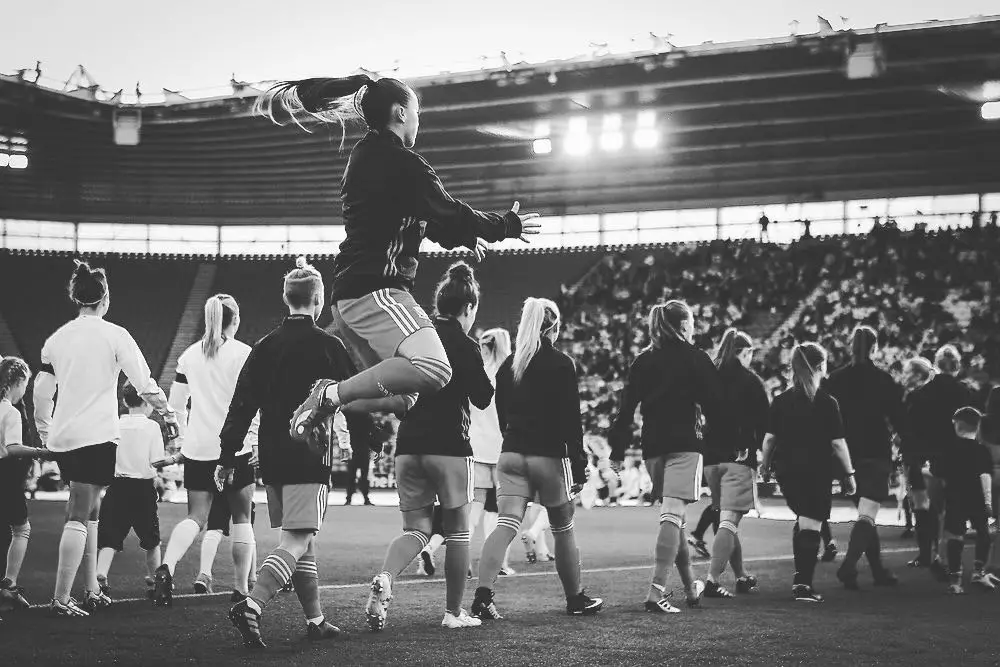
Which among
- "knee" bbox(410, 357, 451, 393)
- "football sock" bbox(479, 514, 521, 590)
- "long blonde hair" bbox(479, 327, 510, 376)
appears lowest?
"football sock" bbox(479, 514, 521, 590)

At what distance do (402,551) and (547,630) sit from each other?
90 centimetres

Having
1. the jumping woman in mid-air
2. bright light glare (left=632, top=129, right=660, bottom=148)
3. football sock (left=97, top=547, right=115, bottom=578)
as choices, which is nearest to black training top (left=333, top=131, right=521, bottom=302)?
the jumping woman in mid-air

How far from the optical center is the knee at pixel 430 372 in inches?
185

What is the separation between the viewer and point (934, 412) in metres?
9.09

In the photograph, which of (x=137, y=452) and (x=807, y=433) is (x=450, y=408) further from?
(x=137, y=452)

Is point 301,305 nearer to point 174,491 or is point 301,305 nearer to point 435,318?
point 435,318

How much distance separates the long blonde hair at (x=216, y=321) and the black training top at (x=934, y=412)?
547 cm

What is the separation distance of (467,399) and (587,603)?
4.99ft

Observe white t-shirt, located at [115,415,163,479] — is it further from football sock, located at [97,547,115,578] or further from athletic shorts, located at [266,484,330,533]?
athletic shorts, located at [266,484,330,533]

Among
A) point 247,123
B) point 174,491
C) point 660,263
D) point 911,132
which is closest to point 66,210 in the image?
point 247,123

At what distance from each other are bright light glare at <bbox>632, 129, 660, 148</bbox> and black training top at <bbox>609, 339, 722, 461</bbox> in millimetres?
23159

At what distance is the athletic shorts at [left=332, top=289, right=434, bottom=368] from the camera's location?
188 inches

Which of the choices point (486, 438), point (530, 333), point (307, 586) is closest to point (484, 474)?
point (486, 438)

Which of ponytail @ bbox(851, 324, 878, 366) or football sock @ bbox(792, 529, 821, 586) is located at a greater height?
ponytail @ bbox(851, 324, 878, 366)
